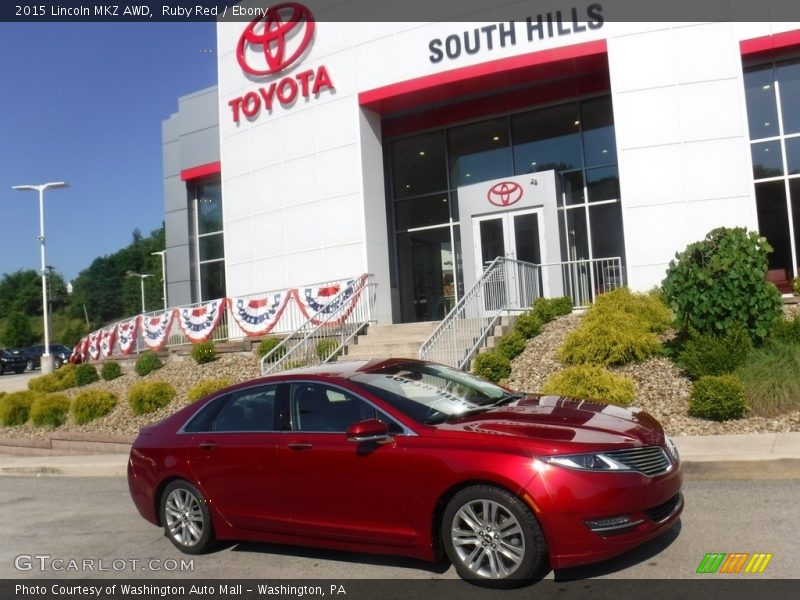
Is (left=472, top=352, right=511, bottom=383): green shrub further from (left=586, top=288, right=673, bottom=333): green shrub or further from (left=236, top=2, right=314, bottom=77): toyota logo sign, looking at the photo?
(left=236, top=2, right=314, bottom=77): toyota logo sign

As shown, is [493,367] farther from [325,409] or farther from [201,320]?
[201,320]

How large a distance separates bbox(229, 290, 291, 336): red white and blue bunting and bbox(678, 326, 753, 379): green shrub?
416 inches

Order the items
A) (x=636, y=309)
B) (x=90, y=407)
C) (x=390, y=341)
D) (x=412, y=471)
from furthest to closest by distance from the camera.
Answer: (x=90, y=407) < (x=390, y=341) < (x=636, y=309) < (x=412, y=471)

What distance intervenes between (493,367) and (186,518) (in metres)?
6.36

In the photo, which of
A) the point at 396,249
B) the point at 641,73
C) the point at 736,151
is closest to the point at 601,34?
the point at 641,73

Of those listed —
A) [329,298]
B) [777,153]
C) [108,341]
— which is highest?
[777,153]

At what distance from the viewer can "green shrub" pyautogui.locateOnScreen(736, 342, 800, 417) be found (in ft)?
29.2

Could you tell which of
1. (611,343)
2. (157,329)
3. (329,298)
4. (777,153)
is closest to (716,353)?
(611,343)

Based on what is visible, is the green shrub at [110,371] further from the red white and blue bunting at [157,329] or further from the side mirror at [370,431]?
the side mirror at [370,431]

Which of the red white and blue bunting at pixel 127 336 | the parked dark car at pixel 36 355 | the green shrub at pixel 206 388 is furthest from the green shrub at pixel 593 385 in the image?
the parked dark car at pixel 36 355

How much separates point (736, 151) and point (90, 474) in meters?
13.3

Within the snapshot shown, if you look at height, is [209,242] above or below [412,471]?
above

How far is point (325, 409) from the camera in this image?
5562 mm

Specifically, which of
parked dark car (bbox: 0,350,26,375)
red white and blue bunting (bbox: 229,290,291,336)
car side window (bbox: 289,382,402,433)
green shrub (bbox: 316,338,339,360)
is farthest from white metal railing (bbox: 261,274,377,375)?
parked dark car (bbox: 0,350,26,375)
